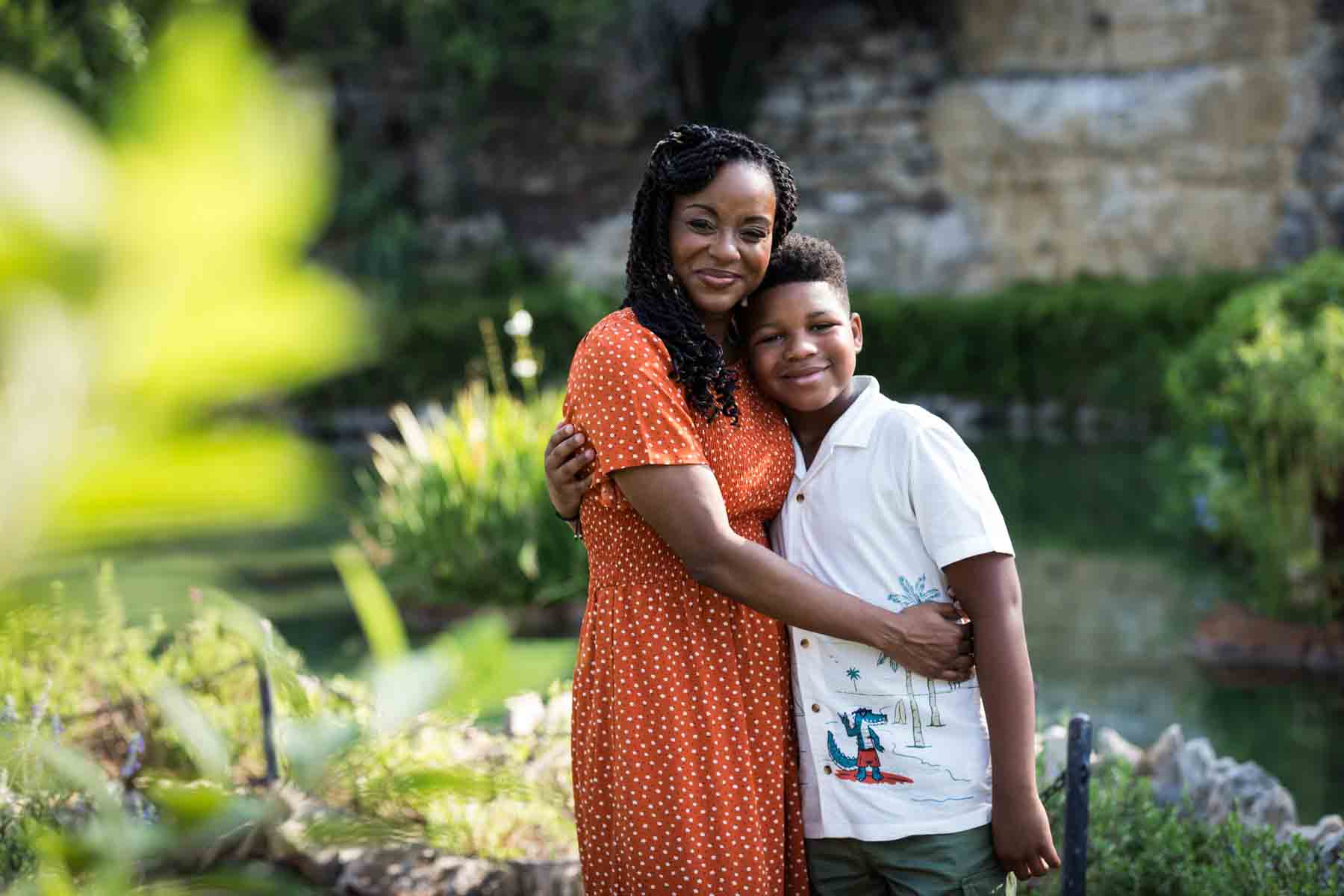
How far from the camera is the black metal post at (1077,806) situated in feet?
8.75

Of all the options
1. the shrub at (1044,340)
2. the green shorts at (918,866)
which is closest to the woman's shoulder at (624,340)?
the green shorts at (918,866)

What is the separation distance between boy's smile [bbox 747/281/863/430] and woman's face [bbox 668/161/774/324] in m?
0.08

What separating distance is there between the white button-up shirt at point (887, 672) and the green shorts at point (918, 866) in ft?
0.09

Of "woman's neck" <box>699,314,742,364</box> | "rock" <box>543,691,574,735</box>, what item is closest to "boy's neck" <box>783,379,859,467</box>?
"woman's neck" <box>699,314,742,364</box>

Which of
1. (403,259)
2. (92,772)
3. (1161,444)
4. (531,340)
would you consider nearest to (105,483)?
(92,772)

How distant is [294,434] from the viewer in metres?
0.45

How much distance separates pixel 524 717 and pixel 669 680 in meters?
1.94

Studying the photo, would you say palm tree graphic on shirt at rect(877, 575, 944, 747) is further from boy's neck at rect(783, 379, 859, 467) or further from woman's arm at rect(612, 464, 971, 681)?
boy's neck at rect(783, 379, 859, 467)

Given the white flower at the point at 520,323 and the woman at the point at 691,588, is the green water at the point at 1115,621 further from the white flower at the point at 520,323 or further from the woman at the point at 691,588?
the white flower at the point at 520,323

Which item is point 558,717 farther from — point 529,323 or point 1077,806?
point 529,323

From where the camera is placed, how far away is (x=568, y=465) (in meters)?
2.04

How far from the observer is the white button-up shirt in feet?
6.53

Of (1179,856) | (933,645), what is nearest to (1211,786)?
(1179,856)

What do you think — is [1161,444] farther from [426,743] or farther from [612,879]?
[612,879]
